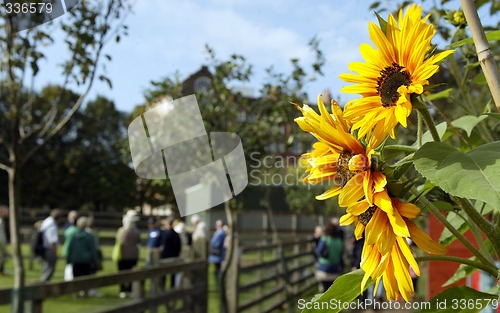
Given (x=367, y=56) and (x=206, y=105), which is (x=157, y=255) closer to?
(x=206, y=105)

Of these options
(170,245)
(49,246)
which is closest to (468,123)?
(170,245)

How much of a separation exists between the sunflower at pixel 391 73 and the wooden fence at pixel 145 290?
9.56ft

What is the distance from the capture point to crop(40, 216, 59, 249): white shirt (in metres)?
12.8

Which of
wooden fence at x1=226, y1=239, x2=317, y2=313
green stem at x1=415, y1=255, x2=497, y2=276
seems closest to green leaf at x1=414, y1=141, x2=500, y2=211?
green stem at x1=415, y1=255, x2=497, y2=276

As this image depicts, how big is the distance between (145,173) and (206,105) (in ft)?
7.67

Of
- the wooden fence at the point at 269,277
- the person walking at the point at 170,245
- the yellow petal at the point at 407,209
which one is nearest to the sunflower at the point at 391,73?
the yellow petal at the point at 407,209

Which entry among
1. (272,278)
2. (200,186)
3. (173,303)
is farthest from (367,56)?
(272,278)

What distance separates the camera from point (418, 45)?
37.6 inches

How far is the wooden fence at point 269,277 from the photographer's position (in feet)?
27.5

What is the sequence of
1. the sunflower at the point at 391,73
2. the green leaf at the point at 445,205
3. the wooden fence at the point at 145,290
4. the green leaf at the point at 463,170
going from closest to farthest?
the green leaf at the point at 463,170 < the sunflower at the point at 391,73 < the green leaf at the point at 445,205 < the wooden fence at the point at 145,290

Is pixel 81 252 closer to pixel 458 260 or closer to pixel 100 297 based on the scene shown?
pixel 100 297

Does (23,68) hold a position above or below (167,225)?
above

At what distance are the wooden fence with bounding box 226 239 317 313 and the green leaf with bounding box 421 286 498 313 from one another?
717 cm

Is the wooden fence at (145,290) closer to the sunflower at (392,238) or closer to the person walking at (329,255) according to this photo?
the sunflower at (392,238)
